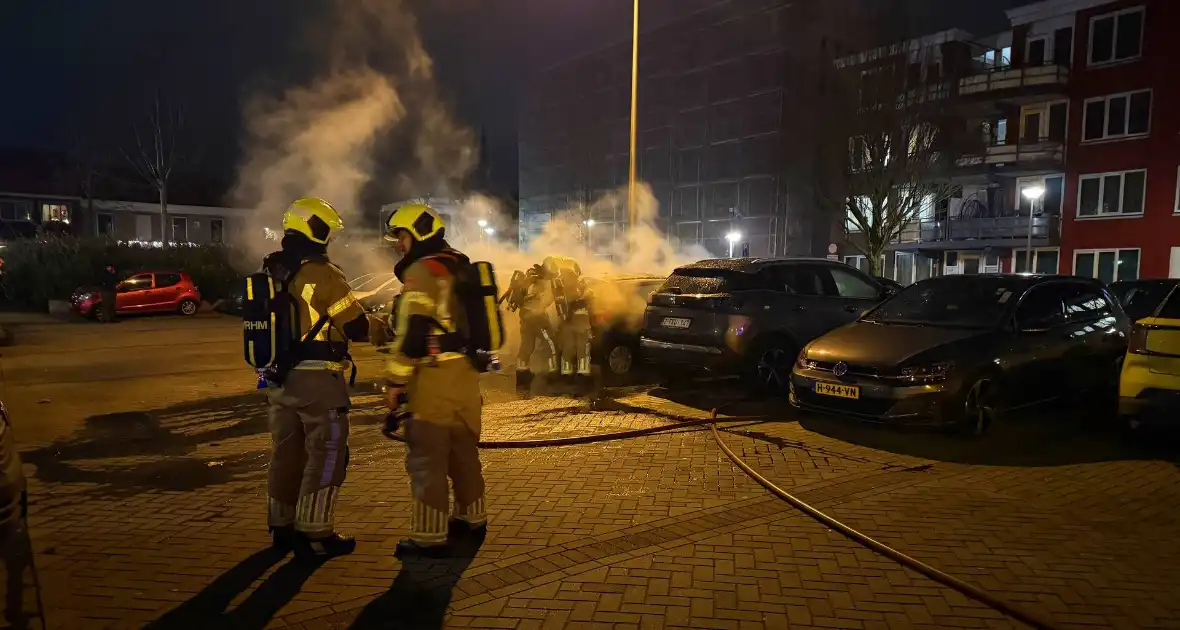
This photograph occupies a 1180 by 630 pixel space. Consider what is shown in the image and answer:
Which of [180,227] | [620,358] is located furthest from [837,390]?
[180,227]

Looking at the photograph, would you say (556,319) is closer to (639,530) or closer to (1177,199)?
(639,530)

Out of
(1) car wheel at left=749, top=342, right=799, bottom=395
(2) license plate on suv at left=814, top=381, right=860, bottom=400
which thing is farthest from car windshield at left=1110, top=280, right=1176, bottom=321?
(2) license plate on suv at left=814, top=381, right=860, bottom=400

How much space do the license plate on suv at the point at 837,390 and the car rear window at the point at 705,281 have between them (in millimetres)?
2185

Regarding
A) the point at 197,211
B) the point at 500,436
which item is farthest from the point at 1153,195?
the point at 197,211

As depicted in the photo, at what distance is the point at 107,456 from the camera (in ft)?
20.1

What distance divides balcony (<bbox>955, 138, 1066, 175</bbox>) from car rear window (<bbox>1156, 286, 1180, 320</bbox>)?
22.4m

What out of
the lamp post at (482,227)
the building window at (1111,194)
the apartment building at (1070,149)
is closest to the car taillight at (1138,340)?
the apartment building at (1070,149)

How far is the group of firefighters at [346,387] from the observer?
3848 millimetres

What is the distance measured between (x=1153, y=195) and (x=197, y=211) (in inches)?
1869

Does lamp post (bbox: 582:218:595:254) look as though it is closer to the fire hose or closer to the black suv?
→ the black suv

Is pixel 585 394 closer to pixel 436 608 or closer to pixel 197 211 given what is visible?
pixel 436 608

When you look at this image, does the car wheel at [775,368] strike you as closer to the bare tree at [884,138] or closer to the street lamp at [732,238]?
the bare tree at [884,138]

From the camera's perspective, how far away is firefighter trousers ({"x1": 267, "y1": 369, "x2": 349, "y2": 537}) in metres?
3.84

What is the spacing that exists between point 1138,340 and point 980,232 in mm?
25139
